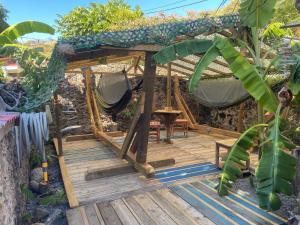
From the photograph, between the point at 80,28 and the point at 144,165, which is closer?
the point at 144,165

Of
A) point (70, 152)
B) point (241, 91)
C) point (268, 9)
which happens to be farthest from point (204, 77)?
point (268, 9)

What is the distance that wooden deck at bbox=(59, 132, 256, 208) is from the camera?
3.81 metres

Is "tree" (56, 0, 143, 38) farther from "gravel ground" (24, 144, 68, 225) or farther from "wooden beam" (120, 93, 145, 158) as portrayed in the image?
"gravel ground" (24, 144, 68, 225)

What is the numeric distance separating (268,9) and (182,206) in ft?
8.65

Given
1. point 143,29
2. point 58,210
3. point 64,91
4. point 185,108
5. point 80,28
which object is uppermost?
point 80,28

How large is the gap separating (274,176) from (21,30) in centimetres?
464

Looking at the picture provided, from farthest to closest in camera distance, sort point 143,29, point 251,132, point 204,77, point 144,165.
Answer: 1. point 204,77
2. point 144,165
3. point 143,29
4. point 251,132

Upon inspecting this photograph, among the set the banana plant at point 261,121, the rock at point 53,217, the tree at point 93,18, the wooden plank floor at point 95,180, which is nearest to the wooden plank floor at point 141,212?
the rock at point 53,217

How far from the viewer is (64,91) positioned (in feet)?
26.3

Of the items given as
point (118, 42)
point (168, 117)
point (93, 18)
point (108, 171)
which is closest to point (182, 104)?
point (168, 117)

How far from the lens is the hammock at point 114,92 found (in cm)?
597

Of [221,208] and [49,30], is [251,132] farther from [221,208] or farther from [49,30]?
[49,30]

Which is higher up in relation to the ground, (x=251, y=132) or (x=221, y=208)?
(x=251, y=132)

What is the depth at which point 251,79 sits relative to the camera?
116 inches
